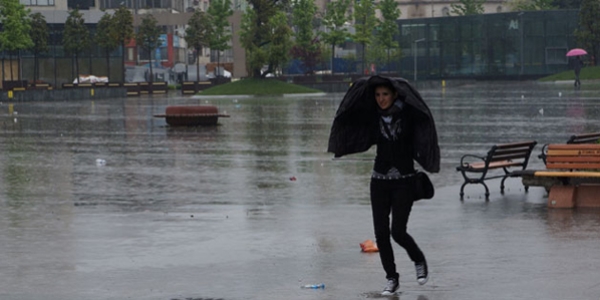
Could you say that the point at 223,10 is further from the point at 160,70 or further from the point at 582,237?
Result: the point at 582,237

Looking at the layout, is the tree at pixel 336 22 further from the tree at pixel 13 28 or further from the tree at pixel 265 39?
the tree at pixel 13 28

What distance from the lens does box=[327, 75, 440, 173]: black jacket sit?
9789 mm

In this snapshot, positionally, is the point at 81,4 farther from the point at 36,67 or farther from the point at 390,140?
the point at 390,140

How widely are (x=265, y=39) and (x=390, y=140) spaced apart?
7548cm

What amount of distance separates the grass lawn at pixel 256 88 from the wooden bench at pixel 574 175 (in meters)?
61.5

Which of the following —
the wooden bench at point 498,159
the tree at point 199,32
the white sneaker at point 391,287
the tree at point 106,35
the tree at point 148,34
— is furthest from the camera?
the tree at point 148,34

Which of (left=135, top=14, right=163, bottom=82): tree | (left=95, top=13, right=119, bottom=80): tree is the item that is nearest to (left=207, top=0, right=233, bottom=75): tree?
(left=135, top=14, right=163, bottom=82): tree

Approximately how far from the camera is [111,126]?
41.1 m

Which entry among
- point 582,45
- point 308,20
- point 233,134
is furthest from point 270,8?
point 233,134

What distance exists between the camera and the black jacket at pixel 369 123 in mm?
9789

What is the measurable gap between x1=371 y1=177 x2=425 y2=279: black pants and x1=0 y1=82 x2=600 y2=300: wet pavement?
0.39 m

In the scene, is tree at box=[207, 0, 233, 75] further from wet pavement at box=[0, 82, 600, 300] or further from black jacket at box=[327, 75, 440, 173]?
black jacket at box=[327, 75, 440, 173]

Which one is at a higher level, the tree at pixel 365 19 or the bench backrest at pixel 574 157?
the tree at pixel 365 19

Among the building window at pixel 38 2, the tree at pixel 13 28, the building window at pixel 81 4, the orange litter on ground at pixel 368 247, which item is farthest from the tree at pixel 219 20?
the orange litter on ground at pixel 368 247
